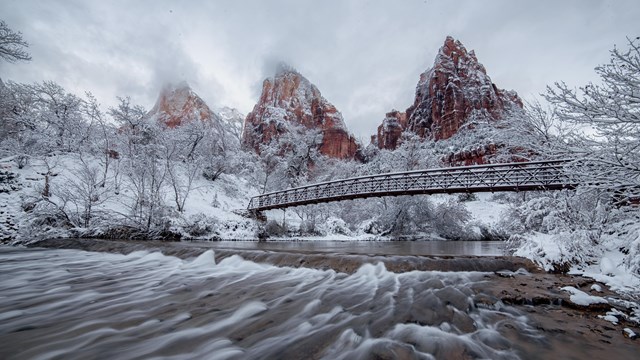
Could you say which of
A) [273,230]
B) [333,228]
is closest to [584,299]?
[273,230]

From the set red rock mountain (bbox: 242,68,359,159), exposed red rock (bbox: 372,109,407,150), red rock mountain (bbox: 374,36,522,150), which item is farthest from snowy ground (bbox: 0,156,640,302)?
exposed red rock (bbox: 372,109,407,150)

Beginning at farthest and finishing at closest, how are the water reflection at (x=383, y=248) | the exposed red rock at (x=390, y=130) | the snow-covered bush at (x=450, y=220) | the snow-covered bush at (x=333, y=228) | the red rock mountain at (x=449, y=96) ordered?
the exposed red rock at (x=390, y=130), the red rock mountain at (x=449, y=96), the snow-covered bush at (x=333, y=228), the snow-covered bush at (x=450, y=220), the water reflection at (x=383, y=248)

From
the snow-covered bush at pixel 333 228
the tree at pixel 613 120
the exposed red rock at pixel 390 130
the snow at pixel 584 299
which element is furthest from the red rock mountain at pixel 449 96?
the snow at pixel 584 299

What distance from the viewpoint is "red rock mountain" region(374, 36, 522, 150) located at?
253 ft

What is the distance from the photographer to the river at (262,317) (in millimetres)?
2475

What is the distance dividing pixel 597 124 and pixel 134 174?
2266 centimetres

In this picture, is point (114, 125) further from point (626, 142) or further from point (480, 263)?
point (626, 142)

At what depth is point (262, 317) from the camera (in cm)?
336

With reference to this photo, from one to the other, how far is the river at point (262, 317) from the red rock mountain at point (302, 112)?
77.4m

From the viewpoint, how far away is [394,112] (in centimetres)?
10500

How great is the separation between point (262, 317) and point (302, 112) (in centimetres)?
9527

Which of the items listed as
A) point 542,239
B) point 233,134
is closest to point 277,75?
point 233,134

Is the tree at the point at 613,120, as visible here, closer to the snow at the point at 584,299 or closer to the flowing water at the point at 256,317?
the snow at the point at 584,299

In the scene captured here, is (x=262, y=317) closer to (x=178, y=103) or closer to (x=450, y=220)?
(x=450, y=220)
